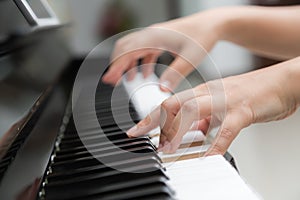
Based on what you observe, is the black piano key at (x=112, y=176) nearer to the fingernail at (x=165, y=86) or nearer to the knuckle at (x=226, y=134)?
the knuckle at (x=226, y=134)

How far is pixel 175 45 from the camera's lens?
1.02m

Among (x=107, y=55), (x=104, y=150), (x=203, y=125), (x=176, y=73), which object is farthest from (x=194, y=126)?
(x=107, y=55)

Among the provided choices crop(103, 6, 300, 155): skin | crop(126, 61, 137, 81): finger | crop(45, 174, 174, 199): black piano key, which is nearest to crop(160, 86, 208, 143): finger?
crop(103, 6, 300, 155): skin

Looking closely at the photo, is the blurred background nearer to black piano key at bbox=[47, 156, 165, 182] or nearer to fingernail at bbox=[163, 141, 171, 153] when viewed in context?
black piano key at bbox=[47, 156, 165, 182]

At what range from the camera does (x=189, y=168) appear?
0.51 metres

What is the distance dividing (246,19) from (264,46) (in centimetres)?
10

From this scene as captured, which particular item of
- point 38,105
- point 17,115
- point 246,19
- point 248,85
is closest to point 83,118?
point 38,105

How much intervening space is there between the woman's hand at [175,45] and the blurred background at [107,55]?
0.18 m

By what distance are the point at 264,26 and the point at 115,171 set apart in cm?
70

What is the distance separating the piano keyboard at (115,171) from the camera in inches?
17.8

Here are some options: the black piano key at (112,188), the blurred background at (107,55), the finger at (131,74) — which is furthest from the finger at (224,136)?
the finger at (131,74)

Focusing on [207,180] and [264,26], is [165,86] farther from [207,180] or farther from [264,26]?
[207,180]

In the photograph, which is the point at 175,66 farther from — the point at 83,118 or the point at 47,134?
the point at 47,134

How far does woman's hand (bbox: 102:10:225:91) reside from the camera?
0.96m
